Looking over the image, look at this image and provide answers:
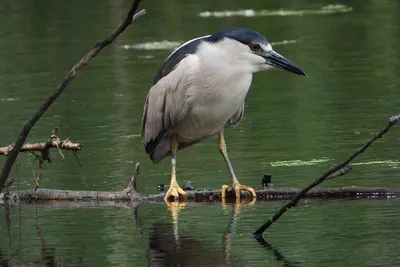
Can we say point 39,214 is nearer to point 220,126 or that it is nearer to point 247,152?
point 220,126

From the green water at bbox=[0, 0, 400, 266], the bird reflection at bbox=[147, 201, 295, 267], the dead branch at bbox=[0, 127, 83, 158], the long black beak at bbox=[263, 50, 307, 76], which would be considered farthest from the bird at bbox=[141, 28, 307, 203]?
the dead branch at bbox=[0, 127, 83, 158]

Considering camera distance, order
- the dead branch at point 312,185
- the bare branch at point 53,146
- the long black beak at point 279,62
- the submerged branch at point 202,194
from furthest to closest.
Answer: the long black beak at point 279,62, the submerged branch at point 202,194, the bare branch at point 53,146, the dead branch at point 312,185

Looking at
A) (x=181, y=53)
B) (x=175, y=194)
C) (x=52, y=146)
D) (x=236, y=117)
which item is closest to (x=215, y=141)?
(x=236, y=117)

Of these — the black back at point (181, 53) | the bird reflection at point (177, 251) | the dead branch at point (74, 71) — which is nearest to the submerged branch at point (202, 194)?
the bird reflection at point (177, 251)

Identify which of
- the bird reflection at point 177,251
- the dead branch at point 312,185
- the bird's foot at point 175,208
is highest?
the dead branch at point 312,185

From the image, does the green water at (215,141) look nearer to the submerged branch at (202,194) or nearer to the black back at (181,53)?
the submerged branch at (202,194)

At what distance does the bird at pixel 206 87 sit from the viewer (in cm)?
1068

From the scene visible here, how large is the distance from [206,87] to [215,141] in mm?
3088

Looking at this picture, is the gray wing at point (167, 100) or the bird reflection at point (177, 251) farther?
the gray wing at point (167, 100)

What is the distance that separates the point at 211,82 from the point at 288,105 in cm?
519

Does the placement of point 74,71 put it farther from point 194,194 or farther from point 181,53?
point 181,53

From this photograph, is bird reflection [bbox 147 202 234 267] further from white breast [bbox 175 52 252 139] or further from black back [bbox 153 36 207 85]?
black back [bbox 153 36 207 85]

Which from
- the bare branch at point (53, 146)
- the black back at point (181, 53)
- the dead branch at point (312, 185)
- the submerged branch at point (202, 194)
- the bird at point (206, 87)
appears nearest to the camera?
the dead branch at point (312, 185)

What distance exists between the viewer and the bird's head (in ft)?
34.9
